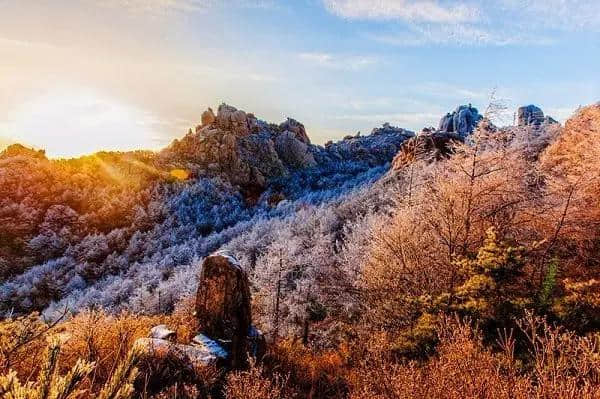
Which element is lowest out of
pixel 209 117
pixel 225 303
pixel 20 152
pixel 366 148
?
pixel 225 303

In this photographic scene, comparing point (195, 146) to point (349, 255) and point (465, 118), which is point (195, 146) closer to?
point (465, 118)

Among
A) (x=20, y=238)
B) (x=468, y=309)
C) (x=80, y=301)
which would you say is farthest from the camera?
(x=20, y=238)

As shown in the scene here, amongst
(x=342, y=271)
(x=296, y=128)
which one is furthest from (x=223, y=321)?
(x=296, y=128)

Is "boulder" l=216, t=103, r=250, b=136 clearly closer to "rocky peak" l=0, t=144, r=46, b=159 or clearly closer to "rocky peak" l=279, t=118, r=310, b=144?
"rocky peak" l=279, t=118, r=310, b=144

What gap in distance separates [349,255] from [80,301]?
2273cm

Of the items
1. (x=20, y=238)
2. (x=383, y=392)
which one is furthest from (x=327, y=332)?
(x=20, y=238)

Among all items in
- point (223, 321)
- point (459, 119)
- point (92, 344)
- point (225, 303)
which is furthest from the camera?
point (459, 119)

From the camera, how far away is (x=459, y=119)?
71938mm

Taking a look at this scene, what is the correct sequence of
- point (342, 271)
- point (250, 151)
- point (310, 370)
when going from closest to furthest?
point (310, 370), point (342, 271), point (250, 151)

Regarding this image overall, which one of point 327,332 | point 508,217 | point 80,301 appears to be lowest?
point 80,301

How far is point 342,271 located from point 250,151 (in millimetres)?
58565

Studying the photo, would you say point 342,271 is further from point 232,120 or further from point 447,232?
point 232,120

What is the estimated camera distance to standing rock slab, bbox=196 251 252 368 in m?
9.16

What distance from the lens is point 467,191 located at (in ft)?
37.3
